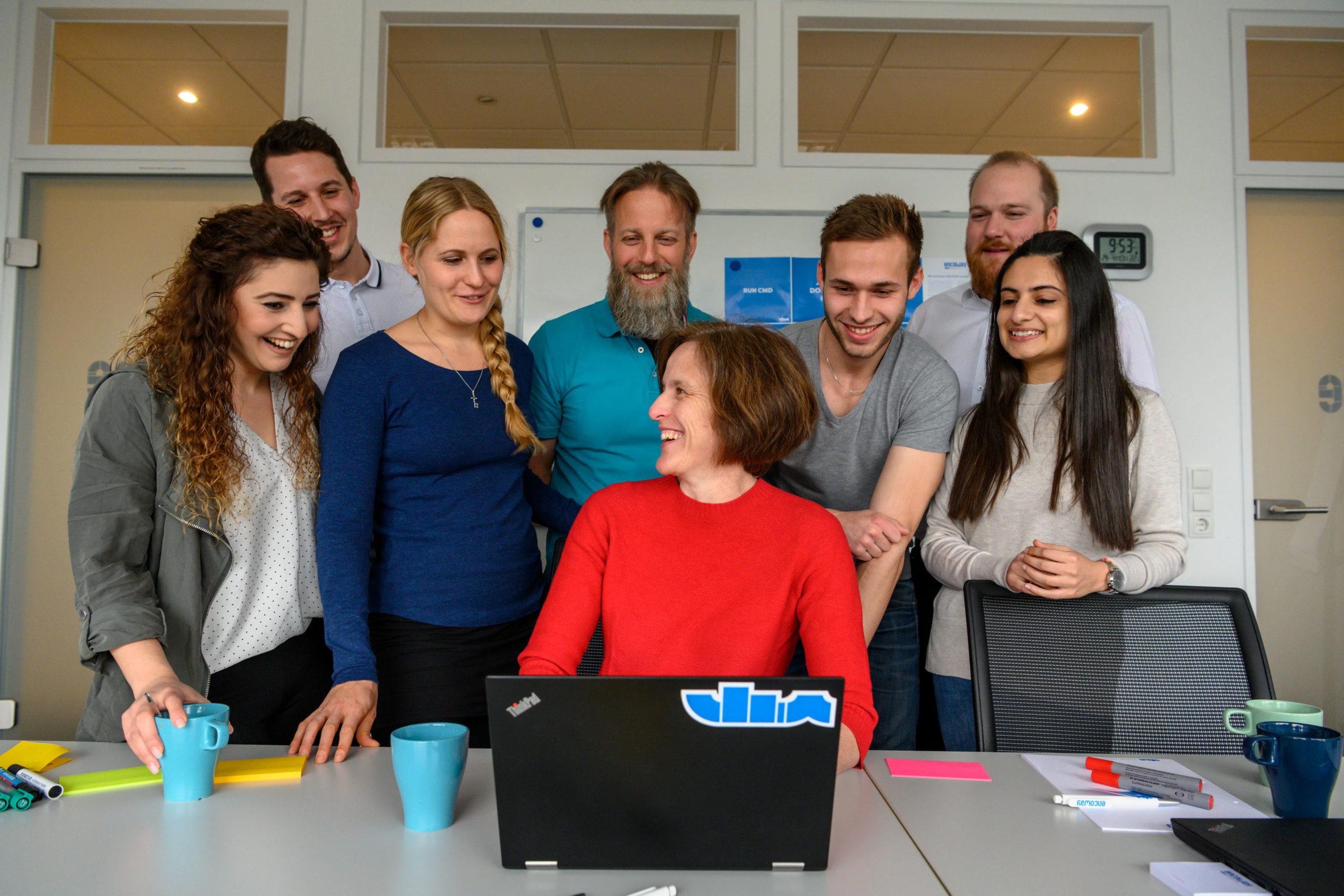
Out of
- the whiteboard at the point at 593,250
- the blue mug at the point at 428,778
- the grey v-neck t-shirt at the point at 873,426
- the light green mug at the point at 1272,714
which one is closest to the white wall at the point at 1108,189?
the whiteboard at the point at 593,250

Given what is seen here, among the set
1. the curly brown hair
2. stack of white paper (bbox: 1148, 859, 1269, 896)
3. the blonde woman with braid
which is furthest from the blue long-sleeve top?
stack of white paper (bbox: 1148, 859, 1269, 896)

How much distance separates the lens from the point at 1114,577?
1.53 meters

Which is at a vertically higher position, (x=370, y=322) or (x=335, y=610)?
(x=370, y=322)

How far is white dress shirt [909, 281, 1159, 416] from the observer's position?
90.6 inches

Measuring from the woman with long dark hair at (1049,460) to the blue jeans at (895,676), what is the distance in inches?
Answer: 4.6

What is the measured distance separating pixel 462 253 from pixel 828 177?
186 cm

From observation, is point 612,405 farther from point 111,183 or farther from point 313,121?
point 111,183

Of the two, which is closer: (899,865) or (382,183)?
(899,865)

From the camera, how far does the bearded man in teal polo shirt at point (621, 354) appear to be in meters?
2.02

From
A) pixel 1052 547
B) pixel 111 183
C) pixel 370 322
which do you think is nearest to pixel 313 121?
pixel 111 183

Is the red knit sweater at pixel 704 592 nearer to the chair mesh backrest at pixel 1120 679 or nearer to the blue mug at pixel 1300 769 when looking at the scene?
the chair mesh backrest at pixel 1120 679

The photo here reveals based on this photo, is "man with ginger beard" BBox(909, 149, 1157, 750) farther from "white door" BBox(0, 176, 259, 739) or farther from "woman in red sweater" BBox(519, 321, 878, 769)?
"white door" BBox(0, 176, 259, 739)

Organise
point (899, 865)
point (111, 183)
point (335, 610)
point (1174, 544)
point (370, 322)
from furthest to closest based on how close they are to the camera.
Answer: point (111, 183), point (370, 322), point (1174, 544), point (335, 610), point (899, 865)

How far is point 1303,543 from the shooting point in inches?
133
